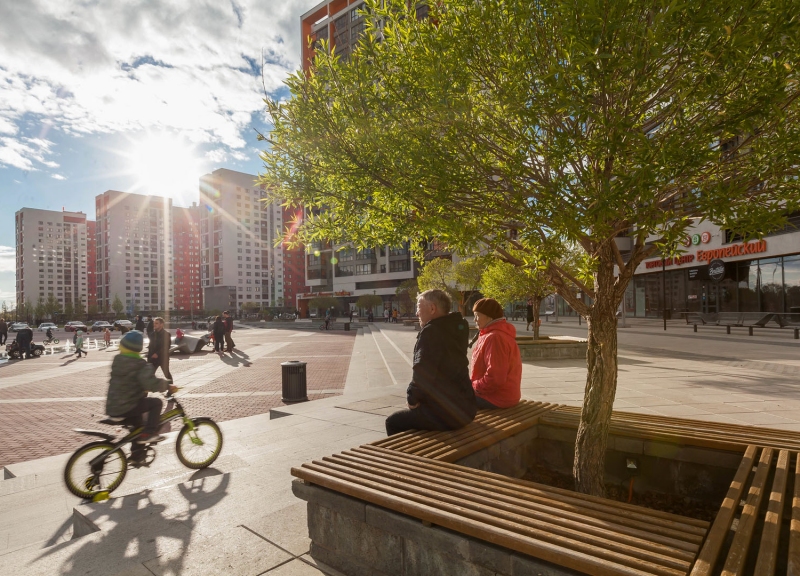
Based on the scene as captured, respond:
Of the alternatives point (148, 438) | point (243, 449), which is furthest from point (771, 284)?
point (148, 438)

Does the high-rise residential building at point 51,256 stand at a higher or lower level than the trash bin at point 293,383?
higher

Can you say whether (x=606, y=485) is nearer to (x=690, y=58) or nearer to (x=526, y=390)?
(x=690, y=58)

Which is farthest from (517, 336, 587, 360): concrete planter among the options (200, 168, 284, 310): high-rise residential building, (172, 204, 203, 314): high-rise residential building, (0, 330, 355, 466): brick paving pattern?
(172, 204, 203, 314): high-rise residential building

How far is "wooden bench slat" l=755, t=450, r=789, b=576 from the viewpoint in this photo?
1.78 m

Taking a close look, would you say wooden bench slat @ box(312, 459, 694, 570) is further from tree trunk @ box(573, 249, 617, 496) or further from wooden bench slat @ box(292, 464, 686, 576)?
tree trunk @ box(573, 249, 617, 496)

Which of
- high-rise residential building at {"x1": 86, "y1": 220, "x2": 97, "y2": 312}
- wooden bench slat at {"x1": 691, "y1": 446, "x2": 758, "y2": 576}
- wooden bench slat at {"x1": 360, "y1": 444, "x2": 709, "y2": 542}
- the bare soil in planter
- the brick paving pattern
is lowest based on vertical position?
the brick paving pattern

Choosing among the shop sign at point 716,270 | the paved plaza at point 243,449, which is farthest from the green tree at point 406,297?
the paved plaza at point 243,449

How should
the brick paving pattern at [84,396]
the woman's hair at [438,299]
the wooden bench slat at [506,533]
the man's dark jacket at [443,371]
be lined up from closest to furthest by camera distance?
the wooden bench slat at [506,533], the man's dark jacket at [443,371], the woman's hair at [438,299], the brick paving pattern at [84,396]

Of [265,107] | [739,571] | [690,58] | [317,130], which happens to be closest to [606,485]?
[739,571]

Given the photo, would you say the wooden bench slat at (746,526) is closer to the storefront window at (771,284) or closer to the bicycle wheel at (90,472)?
the bicycle wheel at (90,472)

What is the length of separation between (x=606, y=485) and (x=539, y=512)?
1.93 m

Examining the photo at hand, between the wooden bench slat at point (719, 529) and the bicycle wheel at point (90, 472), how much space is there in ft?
16.6

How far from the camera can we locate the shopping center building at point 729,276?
89.5ft

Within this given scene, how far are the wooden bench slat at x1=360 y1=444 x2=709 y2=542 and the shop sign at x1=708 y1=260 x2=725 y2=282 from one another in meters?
36.2
